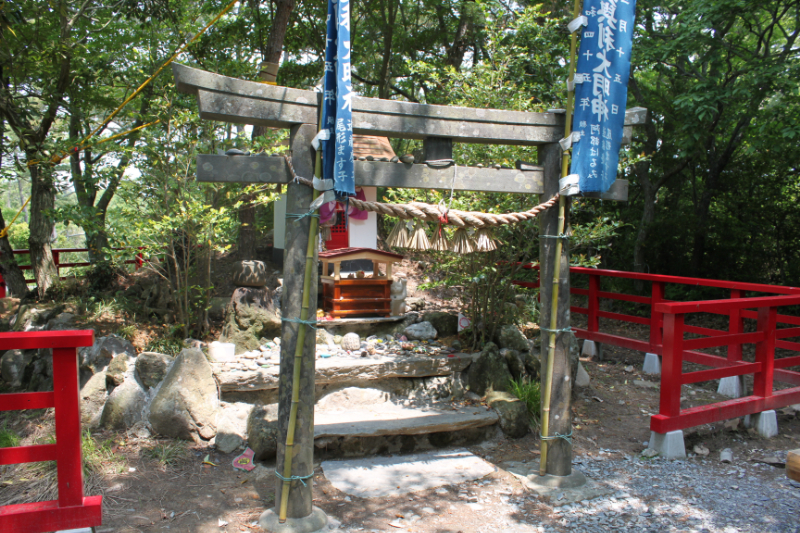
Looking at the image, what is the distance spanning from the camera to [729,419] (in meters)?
5.24

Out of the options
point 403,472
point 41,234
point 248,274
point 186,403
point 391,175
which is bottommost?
point 403,472

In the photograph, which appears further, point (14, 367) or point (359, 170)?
point (14, 367)

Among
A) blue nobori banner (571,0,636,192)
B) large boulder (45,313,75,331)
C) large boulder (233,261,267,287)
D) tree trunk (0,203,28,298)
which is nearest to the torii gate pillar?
blue nobori banner (571,0,636,192)

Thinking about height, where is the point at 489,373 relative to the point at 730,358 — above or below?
below

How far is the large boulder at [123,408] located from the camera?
208 inches

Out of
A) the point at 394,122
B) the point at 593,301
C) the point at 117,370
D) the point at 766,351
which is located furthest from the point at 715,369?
the point at 117,370

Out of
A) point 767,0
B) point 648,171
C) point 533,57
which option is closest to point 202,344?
point 533,57

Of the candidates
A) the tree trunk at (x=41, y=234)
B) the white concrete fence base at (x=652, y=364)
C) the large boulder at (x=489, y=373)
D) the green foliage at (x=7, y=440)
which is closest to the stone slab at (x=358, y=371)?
the large boulder at (x=489, y=373)

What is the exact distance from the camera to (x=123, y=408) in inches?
209

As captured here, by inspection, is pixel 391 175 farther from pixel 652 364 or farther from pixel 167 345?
pixel 652 364

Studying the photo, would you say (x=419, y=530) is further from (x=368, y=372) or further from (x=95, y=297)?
(x=95, y=297)

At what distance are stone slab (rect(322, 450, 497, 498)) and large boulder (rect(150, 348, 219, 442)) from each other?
4.44 feet

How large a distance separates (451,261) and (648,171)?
7266 mm

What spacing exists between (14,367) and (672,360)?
791cm
